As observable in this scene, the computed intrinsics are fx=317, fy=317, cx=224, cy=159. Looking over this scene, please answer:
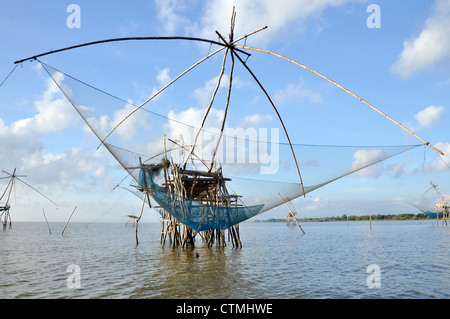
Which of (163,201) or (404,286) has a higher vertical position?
(163,201)

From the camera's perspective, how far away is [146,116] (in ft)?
27.1

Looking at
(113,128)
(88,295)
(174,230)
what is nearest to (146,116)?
(113,128)

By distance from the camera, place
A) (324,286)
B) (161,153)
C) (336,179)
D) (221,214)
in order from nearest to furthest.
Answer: (324,286), (336,179), (221,214), (161,153)

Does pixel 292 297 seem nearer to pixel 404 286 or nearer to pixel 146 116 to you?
pixel 404 286

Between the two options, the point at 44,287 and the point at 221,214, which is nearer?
the point at 44,287

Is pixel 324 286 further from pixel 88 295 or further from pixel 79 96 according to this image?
pixel 79 96

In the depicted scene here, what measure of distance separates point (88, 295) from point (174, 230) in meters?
6.23

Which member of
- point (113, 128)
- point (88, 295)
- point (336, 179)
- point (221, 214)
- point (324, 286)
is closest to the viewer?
point (88, 295)

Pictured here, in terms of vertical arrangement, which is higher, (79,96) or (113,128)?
(79,96)

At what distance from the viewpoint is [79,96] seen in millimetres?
6352

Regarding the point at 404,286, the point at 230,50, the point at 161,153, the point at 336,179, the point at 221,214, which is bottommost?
the point at 404,286
